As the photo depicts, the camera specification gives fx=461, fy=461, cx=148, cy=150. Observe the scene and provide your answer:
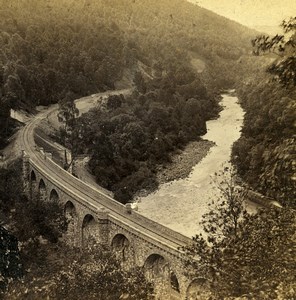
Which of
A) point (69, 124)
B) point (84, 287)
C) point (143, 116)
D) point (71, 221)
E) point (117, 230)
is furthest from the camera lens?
point (143, 116)

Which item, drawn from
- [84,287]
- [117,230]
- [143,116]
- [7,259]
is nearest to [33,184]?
[117,230]

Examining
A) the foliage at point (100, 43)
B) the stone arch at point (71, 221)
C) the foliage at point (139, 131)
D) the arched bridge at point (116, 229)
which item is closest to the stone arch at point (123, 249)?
the arched bridge at point (116, 229)

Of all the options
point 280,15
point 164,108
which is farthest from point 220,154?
point 280,15

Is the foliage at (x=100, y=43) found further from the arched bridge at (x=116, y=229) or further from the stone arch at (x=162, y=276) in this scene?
the stone arch at (x=162, y=276)

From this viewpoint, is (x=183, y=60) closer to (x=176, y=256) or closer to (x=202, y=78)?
(x=202, y=78)

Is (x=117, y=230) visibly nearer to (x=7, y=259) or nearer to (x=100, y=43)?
(x=7, y=259)

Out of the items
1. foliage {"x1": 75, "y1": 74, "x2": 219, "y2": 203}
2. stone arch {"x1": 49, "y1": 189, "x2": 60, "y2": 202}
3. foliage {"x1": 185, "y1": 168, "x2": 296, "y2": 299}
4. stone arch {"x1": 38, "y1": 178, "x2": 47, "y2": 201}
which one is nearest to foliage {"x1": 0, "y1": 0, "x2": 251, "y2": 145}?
foliage {"x1": 75, "y1": 74, "x2": 219, "y2": 203}
